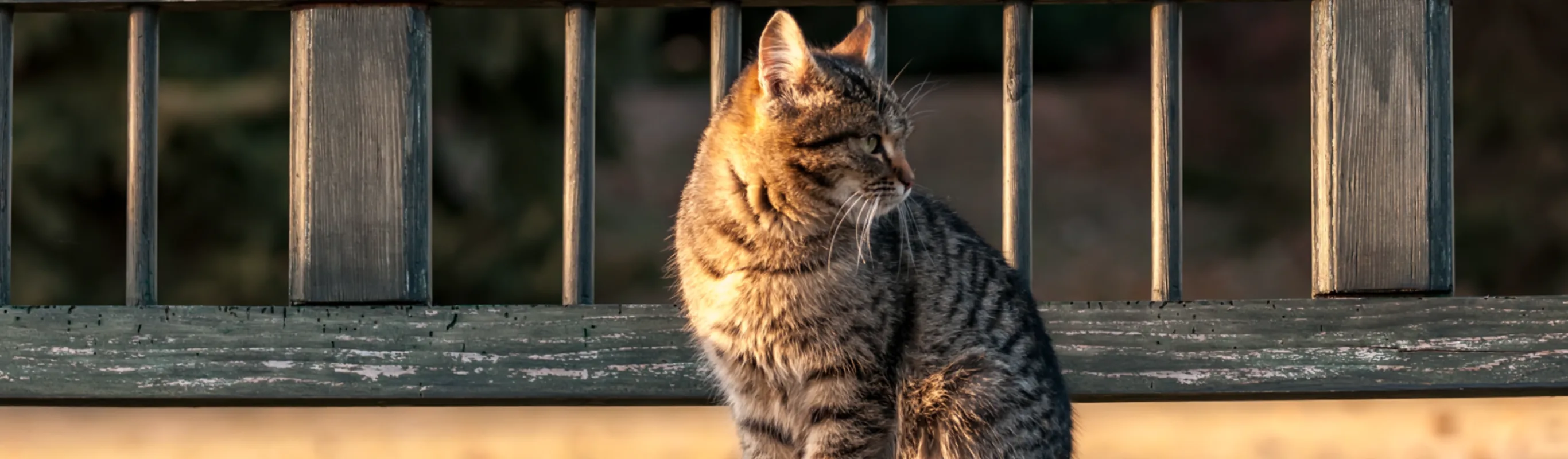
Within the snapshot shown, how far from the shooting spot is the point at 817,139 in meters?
2.74

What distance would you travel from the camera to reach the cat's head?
272 cm

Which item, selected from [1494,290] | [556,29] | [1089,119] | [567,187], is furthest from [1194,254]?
[567,187]

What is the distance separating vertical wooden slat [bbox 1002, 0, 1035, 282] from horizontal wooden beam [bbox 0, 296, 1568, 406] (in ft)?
0.64

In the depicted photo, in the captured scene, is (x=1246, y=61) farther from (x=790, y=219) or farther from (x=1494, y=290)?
(x=790, y=219)

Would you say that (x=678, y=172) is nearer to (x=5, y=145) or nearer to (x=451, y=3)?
(x=451, y=3)

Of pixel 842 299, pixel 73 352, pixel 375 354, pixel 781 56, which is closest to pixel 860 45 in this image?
pixel 781 56

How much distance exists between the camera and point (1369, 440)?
3295 millimetres

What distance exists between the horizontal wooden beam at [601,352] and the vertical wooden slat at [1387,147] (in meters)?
0.09

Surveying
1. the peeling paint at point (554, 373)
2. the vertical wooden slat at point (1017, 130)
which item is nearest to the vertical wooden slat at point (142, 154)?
the peeling paint at point (554, 373)

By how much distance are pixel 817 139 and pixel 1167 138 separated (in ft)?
2.91

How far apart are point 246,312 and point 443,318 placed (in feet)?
1.52

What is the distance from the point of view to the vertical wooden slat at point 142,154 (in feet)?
10.6

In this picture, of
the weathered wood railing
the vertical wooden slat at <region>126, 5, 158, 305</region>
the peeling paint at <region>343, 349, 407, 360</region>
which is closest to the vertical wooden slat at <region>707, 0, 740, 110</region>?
the weathered wood railing

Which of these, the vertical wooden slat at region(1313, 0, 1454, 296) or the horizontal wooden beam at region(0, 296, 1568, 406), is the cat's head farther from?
the vertical wooden slat at region(1313, 0, 1454, 296)
